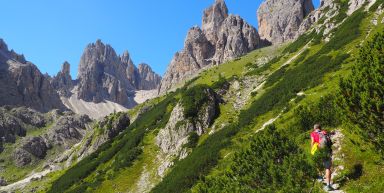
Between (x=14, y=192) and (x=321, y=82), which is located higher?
(x=14, y=192)

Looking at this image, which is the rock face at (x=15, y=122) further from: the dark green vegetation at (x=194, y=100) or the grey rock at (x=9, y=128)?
the dark green vegetation at (x=194, y=100)

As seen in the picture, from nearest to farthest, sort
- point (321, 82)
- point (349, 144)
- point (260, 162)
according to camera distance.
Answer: point (260, 162) → point (349, 144) → point (321, 82)

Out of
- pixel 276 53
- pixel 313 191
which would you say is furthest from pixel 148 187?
pixel 276 53

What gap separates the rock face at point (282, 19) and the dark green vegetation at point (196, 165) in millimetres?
118761

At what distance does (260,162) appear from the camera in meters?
21.4

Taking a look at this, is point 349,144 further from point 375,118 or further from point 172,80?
point 172,80

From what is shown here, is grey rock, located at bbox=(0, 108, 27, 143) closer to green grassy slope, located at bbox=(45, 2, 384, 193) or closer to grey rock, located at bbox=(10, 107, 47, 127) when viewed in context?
grey rock, located at bbox=(10, 107, 47, 127)

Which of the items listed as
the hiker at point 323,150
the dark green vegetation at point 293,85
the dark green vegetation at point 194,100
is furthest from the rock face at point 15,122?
the hiker at point 323,150

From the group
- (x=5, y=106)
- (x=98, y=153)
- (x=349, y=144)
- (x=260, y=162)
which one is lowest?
(x=349, y=144)

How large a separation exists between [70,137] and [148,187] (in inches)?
4944

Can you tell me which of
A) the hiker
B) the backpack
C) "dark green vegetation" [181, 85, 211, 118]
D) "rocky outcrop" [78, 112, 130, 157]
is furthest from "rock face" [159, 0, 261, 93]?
the backpack

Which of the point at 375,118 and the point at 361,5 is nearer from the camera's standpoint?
the point at 375,118

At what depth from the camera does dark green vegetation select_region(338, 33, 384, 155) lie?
54.5ft

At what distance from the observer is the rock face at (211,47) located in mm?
164250
